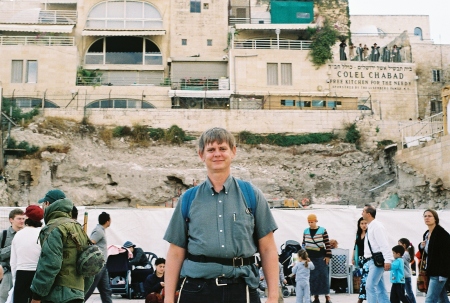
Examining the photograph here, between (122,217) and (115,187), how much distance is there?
17684mm

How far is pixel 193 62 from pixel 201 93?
3.19 metres

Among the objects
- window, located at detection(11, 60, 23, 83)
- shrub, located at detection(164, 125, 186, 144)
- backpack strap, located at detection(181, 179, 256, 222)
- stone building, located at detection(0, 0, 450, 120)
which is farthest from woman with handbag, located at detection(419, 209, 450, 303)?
window, located at detection(11, 60, 23, 83)

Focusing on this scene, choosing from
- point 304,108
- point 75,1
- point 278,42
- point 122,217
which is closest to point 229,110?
point 304,108

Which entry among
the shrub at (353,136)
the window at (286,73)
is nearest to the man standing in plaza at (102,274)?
the shrub at (353,136)

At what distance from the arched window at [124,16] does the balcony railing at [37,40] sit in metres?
1.76

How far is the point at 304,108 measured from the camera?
3584 centimetres

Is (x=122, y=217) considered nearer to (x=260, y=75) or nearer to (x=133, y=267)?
(x=133, y=267)

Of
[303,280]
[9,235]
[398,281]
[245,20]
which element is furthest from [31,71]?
[398,281]

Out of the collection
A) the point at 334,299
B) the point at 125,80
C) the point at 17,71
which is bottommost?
the point at 334,299

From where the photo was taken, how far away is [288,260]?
44.4 ft

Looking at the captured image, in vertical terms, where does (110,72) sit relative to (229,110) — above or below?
above

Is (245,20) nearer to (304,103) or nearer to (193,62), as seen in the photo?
(193,62)

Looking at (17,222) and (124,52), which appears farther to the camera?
(124,52)

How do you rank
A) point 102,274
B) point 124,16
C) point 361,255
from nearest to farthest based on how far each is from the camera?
1. point 102,274
2. point 361,255
3. point 124,16
